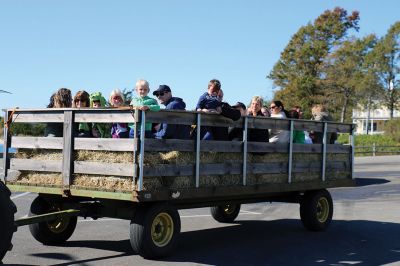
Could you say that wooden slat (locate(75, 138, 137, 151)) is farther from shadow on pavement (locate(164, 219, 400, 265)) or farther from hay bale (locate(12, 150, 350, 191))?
shadow on pavement (locate(164, 219, 400, 265))

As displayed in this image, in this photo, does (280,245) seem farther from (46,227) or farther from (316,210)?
(46,227)

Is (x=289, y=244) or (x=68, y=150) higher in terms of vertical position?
(x=68, y=150)

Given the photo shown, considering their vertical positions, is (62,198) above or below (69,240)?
above

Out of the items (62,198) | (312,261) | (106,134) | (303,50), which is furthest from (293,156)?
(303,50)

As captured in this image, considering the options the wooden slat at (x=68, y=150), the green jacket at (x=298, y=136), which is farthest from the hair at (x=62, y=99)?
the green jacket at (x=298, y=136)

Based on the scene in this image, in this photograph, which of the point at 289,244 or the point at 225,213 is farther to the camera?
the point at 225,213

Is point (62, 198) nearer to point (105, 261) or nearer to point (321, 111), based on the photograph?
point (105, 261)

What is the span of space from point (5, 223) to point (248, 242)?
412 cm

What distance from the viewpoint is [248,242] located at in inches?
344

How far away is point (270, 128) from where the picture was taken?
28.7 feet

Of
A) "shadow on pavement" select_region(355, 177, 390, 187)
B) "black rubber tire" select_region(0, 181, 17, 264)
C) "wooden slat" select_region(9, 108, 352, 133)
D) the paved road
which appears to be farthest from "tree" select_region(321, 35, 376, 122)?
"black rubber tire" select_region(0, 181, 17, 264)

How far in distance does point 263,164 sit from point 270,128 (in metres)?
0.60

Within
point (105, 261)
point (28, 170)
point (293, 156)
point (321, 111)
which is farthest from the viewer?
point (321, 111)

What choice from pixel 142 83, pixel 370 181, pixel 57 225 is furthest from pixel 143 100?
pixel 370 181
